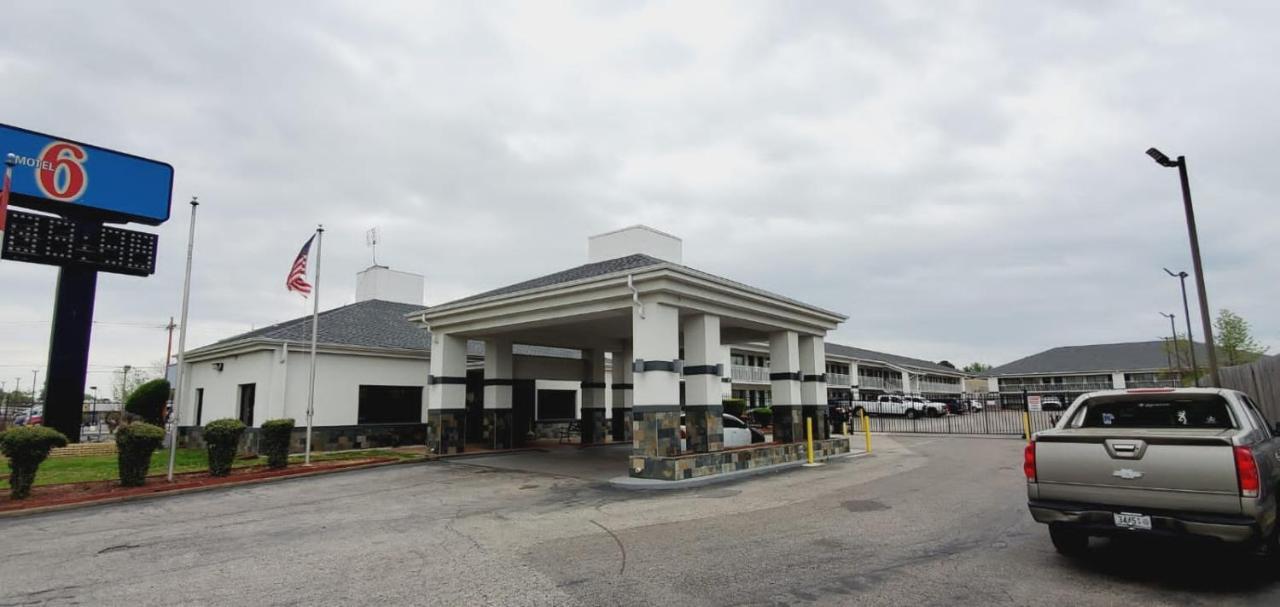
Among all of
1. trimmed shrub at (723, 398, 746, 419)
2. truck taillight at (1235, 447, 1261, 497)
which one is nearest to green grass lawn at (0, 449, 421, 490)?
truck taillight at (1235, 447, 1261, 497)

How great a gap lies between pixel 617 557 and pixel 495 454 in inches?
499

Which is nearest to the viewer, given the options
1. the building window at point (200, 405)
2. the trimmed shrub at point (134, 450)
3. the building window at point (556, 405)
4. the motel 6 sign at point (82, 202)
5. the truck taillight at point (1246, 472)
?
the truck taillight at point (1246, 472)

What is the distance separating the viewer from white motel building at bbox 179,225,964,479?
13852mm

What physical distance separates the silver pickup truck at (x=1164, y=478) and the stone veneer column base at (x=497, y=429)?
51.9ft

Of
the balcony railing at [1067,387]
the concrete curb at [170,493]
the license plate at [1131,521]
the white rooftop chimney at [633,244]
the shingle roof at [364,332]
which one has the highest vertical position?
the white rooftop chimney at [633,244]

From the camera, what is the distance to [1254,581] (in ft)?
19.7

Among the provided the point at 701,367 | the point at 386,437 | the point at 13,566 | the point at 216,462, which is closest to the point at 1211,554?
the point at 701,367

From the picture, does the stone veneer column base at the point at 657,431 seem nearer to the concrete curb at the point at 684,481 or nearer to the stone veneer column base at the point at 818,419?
the concrete curb at the point at 684,481

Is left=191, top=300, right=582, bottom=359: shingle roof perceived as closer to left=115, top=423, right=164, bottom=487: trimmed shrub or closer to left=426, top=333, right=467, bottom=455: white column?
left=426, top=333, right=467, bottom=455: white column

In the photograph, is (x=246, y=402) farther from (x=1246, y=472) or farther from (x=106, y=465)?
(x=1246, y=472)

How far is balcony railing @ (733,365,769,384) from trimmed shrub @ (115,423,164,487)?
3515 centimetres

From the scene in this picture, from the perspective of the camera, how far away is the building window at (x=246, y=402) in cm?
2202

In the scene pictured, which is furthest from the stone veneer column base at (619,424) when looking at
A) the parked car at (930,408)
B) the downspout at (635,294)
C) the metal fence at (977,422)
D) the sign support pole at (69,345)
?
the parked car at (930,408)

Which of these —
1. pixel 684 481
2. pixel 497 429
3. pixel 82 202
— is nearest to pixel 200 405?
pixel 82 202
